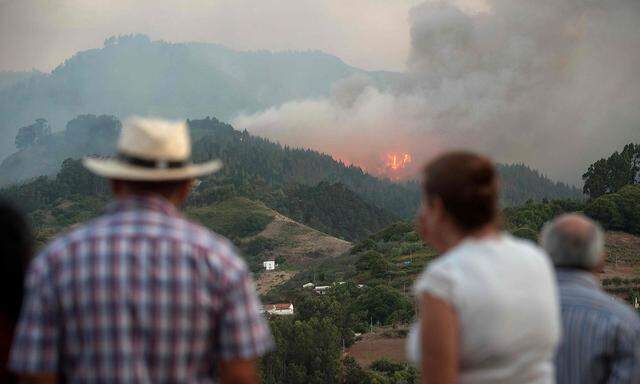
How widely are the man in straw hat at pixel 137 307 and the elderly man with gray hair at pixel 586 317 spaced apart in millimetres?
1299

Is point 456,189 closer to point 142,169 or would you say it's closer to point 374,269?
point 142,169

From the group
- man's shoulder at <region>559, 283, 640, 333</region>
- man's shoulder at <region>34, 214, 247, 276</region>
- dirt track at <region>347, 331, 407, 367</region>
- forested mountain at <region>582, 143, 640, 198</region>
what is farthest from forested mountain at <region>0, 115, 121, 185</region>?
man's shoulder at <region>34, 214, 247, 276</region>

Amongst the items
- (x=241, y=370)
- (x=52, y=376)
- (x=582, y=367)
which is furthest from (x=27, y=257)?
(x=582, y=367)

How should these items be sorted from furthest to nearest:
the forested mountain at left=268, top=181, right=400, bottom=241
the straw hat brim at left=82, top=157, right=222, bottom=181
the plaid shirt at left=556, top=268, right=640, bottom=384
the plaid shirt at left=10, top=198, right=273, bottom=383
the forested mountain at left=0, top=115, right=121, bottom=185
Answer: the forested mountain at left=0, top=115, right=121, bottom=185 < the forested mountain at left=268, top=181, right=400, bottom=241 < the plaid shirt at left=556, top=268, right=640, bottom=384 < the straw hat brim at left=82, top=157, right=222, bottom=181 < the plaid shirt at left=10, top=198, right=273, bottom=383

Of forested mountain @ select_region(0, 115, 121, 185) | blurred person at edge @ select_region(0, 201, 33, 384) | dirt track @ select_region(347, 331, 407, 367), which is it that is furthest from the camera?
forested mountain @ select_region(0, 115, 121, 185)

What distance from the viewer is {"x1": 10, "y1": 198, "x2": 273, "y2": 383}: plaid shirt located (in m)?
1.84

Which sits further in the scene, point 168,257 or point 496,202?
point 496,202

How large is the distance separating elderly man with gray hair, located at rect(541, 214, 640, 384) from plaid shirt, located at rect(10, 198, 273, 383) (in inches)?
51.8

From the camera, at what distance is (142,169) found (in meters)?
2.00

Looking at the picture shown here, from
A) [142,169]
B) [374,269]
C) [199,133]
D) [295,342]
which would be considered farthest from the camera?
[199,133]

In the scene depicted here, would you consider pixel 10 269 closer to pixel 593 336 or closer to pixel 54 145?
pixel 593 336

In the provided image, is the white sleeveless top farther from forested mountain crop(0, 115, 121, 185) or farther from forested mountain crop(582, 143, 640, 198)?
forested mountain crop(0, 115, 121, 185)

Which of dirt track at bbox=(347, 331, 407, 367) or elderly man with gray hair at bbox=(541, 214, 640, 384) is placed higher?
elderly man with gray hair at bbox=(541, 214, 640, 384)

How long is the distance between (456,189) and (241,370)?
72cm
